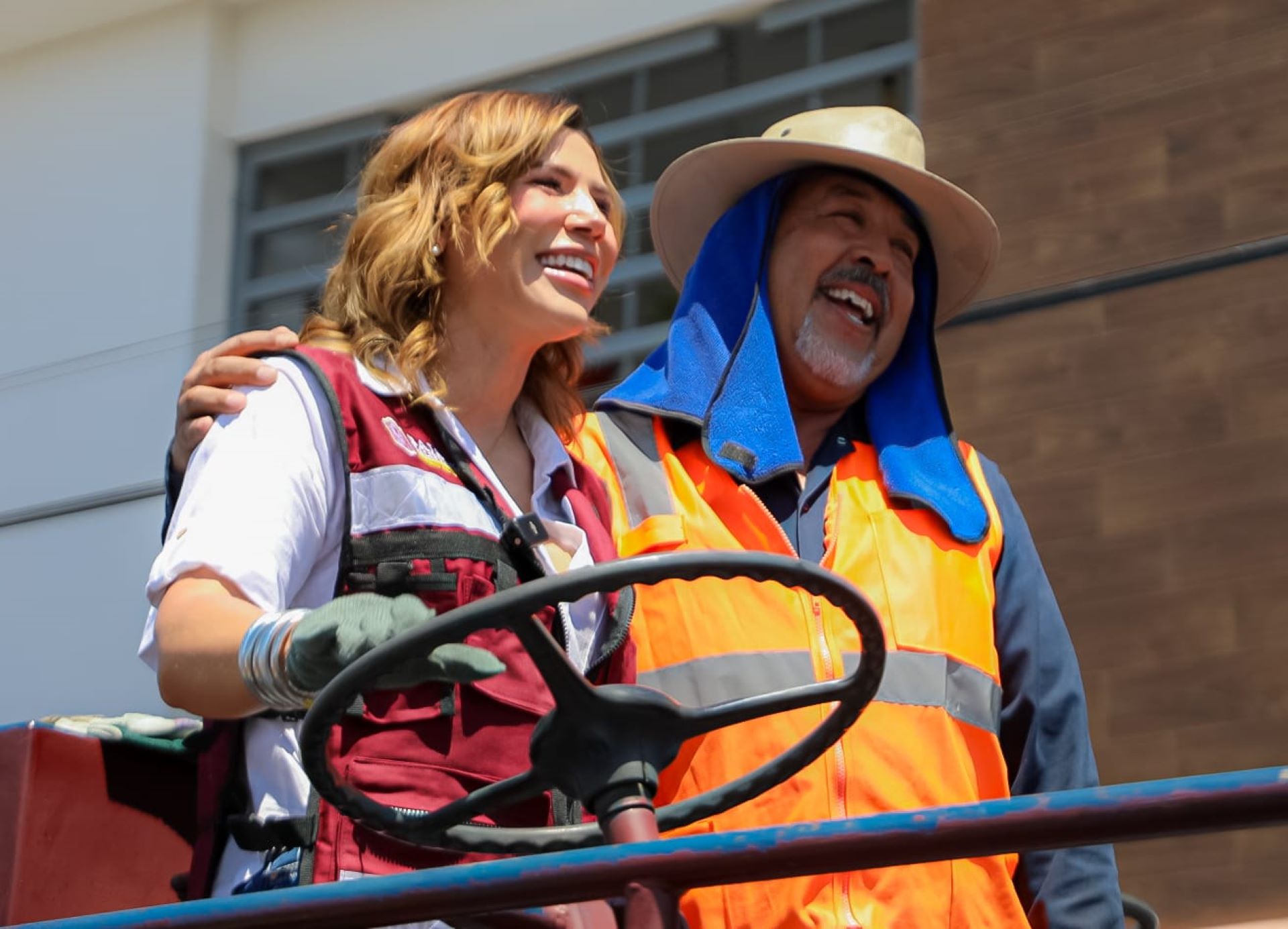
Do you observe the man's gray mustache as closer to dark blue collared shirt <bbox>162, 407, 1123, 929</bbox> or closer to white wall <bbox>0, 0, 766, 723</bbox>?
dark blue collared shirt <bbox>162, 407, 1123, 929</bbox>

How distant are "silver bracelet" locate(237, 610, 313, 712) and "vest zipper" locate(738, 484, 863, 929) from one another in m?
0.84

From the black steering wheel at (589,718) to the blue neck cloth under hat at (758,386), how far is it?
1009 mm

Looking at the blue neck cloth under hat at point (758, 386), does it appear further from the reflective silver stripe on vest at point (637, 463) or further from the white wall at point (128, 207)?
the white wall at point (128, 207)

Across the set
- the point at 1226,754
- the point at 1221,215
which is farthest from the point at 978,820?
the point at 1221,215

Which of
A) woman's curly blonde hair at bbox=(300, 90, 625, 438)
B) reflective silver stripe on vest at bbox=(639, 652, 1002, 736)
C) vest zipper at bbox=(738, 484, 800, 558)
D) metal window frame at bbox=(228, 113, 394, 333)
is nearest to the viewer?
woman's curly blonde hair at bbox=(300, 90, 625, 438)

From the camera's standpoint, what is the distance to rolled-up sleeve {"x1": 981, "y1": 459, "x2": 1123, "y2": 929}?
3012 mm

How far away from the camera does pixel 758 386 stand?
3.31 m

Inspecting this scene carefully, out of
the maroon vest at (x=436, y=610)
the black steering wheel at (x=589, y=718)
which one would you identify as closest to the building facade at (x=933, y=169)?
the maroon vest at (x=436, y=610)

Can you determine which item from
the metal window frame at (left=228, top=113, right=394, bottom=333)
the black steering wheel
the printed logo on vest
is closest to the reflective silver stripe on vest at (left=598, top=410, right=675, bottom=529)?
the printed logo on vest

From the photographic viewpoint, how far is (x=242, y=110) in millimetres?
5359

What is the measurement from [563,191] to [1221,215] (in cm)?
166

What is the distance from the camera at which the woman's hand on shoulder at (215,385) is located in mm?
2545

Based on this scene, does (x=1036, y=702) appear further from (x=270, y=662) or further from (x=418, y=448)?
(x=270, y=662)

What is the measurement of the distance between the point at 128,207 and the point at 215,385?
2.85 meters
